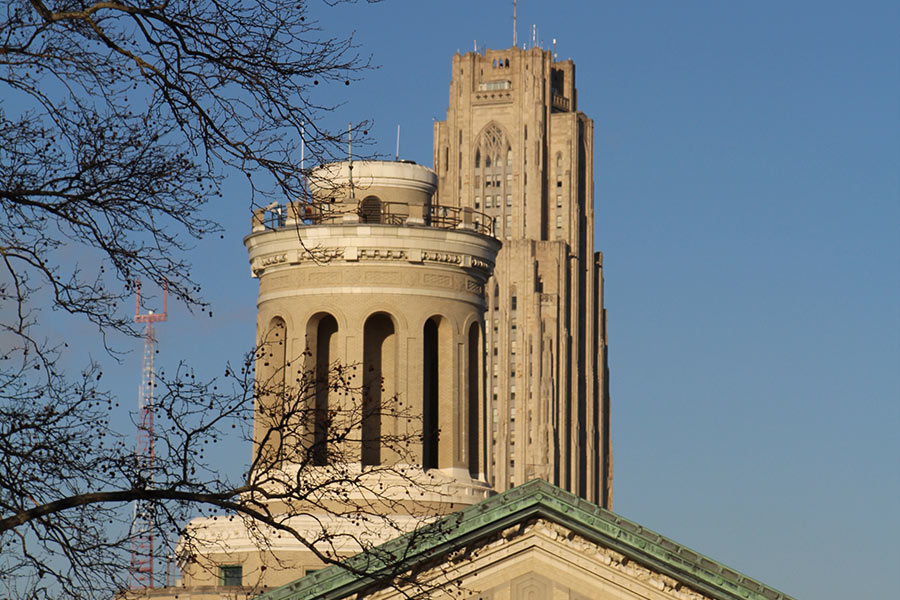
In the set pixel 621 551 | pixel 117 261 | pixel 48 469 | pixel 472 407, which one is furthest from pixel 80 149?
pixel 472 407

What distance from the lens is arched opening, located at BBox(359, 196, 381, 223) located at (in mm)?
51312

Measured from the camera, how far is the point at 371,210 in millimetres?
51625

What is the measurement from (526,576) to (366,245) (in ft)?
66.2

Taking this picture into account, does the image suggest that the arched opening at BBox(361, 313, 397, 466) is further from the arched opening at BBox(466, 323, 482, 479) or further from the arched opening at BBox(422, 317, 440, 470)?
the arched opening at BBox(466, 323, 482, 479)

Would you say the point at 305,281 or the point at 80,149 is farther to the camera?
the point at 305,281

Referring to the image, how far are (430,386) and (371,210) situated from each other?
207 inches

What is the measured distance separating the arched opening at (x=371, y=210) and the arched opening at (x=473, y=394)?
13.3 ft

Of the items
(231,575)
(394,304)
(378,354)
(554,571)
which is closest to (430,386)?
(378,354)

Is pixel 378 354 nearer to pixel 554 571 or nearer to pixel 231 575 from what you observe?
pixel 231 575

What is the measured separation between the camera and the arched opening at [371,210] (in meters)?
51.3

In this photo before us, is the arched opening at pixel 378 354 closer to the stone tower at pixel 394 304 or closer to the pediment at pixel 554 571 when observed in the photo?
the stone tower at pixel 394 304

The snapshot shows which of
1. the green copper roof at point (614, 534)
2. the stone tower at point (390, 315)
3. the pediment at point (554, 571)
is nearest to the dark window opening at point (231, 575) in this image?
the stone tower at point (390, 315)

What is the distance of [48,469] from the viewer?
1972cm

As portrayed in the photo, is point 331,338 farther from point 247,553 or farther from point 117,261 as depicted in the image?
point 117,261
